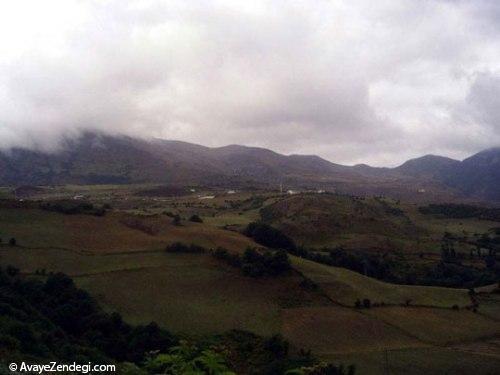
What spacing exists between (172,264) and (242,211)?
8105cm

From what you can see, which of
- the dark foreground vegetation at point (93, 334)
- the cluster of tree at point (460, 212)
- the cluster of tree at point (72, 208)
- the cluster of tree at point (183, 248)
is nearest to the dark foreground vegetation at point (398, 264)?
the cluster of tree at point (183, 248)

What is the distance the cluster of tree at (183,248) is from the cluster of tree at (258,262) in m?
3.52

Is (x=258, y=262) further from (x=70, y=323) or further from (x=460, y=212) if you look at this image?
(x=460, y=212)

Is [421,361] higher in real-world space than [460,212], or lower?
lower

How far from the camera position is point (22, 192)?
7805 inches

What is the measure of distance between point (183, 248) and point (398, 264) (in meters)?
48.6

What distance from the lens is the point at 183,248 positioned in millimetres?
76250

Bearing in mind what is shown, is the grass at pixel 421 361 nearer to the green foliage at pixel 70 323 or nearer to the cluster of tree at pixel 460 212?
the green foliage at pixel 70 323

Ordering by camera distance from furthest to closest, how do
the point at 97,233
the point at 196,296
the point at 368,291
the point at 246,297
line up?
the point at 97,233, the point at 368,291, the point at 246,297, the point at 196,296

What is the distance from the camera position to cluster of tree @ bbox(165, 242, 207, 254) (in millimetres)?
75931

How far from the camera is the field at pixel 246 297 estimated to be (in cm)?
5384

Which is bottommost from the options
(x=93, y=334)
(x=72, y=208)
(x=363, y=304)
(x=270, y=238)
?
(x=93, y=334)

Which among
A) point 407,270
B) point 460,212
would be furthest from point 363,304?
point 460,212

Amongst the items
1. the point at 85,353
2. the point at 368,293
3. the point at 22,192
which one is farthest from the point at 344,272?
the point at 22,192
